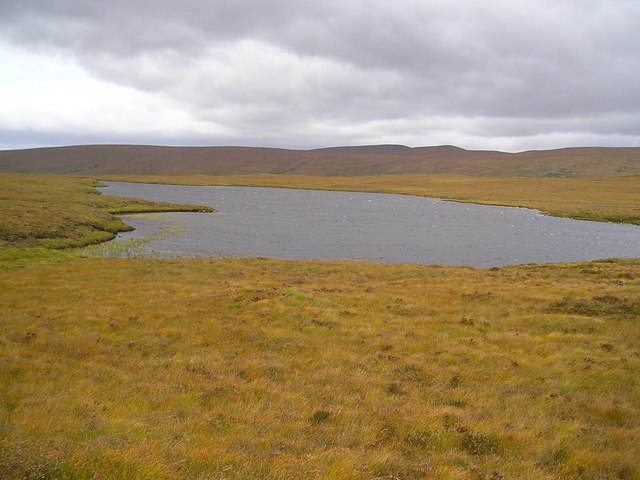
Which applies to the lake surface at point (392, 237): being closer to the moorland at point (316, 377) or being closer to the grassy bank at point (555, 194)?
the grassy bank at point (555, 194)

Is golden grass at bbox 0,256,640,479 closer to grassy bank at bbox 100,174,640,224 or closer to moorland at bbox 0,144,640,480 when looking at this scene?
moorland at bbox 0,144,640,480

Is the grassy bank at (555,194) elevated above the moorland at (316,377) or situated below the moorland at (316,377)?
above

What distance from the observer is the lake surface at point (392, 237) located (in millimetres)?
50062

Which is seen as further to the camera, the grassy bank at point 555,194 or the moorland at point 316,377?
the grassy bank at point 555,194

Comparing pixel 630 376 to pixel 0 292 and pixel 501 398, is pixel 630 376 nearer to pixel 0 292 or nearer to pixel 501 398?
pixel 501 398

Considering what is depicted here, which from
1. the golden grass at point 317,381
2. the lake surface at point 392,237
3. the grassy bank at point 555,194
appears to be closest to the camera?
the golden grass at point 317,381

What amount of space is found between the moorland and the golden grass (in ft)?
0.22

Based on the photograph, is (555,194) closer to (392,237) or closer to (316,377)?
(392,237)

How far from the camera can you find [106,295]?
25.8 meters

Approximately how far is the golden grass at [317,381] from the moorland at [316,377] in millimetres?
67

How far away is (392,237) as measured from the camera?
6328cm

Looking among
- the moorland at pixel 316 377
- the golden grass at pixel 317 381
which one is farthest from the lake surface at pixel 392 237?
the golden grass at pixel 317 381

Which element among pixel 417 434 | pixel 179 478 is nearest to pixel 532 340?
pixel 417 434

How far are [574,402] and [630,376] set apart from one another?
10.7ft
